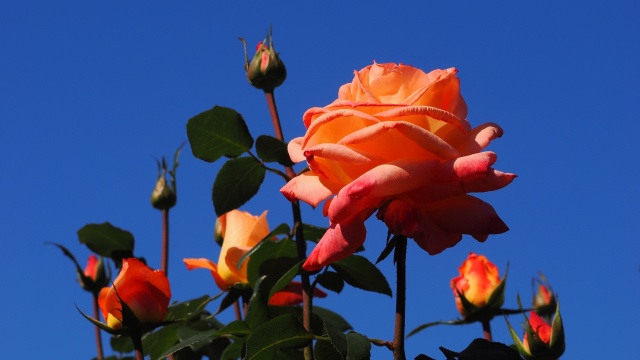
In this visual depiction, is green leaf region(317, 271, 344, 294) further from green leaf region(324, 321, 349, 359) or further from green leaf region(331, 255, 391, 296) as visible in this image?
green leaf region(324, 321, 349, 359)

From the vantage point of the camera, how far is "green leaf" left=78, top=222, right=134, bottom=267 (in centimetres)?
211

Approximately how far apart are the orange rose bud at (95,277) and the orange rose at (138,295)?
1132 millimetres

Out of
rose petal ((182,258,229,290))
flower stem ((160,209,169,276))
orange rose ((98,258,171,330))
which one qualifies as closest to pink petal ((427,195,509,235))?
orange rose ((98,258,171,330))

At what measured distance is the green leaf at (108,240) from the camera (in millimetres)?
2113

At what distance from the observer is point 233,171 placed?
1664mm

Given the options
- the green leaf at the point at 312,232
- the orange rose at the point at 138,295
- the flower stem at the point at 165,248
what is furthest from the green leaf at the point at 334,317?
the flower stem at the point at 165,248

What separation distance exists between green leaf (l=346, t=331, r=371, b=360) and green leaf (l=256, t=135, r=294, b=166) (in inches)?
25.3

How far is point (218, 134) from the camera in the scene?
5.39 ft

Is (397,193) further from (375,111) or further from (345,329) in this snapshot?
(345,329)

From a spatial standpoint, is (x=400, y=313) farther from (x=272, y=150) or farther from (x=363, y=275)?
(x=272, y=150)

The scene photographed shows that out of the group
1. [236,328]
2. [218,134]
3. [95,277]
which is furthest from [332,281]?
[95,277]

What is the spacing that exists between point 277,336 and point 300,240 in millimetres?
458

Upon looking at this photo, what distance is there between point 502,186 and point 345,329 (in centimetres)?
106

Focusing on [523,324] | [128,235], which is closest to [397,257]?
[523,324]
